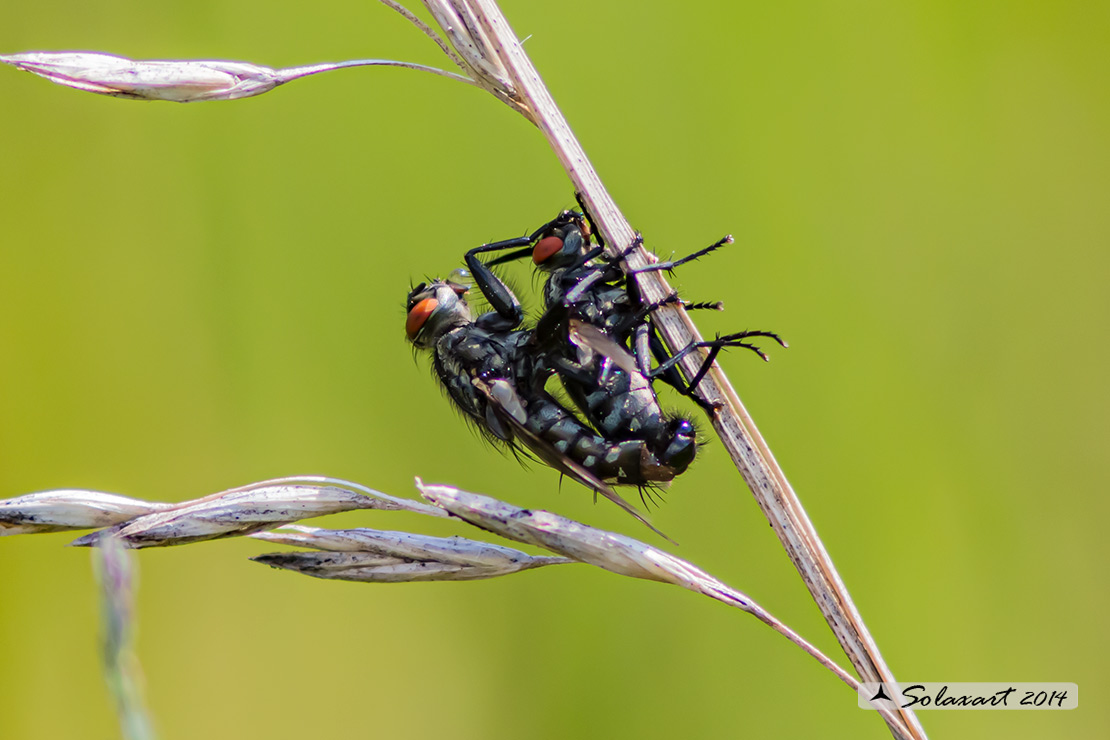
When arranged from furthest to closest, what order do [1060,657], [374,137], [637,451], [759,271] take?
[374,137], [759,271], [1060,657], [637,451]

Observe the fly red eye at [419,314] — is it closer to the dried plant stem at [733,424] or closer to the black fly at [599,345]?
the black fly at [599,345]

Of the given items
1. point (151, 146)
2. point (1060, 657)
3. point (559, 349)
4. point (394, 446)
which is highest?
point (151, 146)

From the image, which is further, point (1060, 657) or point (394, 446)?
point (394, 446)

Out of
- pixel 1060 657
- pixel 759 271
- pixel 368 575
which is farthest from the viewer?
pixel 759 271

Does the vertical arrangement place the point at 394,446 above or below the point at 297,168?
below

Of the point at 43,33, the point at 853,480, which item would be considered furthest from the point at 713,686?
the point at 43,33

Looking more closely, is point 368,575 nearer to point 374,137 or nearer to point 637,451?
point 637,451

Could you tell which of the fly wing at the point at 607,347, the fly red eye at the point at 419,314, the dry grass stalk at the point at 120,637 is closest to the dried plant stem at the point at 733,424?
the fly wing at the point at 607,347
